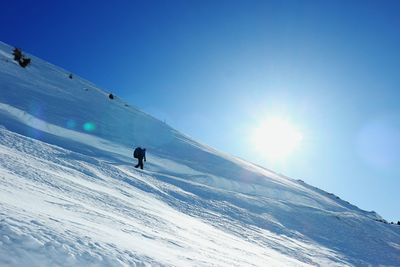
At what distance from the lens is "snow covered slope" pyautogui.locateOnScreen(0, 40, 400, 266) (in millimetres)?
5688

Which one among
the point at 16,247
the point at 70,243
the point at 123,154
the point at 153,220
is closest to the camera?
the point at 16,247

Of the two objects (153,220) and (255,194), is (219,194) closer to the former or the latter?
(255,194)

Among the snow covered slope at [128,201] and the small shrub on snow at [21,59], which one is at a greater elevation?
the small shrub on snow at [21,59]

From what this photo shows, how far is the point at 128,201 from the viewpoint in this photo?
12.5m

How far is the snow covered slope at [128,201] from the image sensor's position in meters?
5.69

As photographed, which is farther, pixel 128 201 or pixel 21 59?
pixel 21 59

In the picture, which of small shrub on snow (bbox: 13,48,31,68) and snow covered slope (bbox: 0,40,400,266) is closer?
snow covered slope (bbox: 0,40,400,266)

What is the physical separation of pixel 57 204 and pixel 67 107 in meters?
21.0

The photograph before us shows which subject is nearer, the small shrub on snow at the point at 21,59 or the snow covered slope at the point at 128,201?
the snow covered slope at the point at 128,201

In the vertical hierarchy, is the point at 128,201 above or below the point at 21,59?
below

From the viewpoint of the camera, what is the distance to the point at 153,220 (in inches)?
423

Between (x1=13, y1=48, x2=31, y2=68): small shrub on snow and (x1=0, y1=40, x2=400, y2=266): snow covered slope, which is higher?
(x1=13, y1=48, x2=31, y2=68): small shrub on snow

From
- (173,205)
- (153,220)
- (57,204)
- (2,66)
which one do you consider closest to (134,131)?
(2,66)

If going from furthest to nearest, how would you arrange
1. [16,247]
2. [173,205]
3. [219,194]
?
[219,194], [173,205], [16,247]
